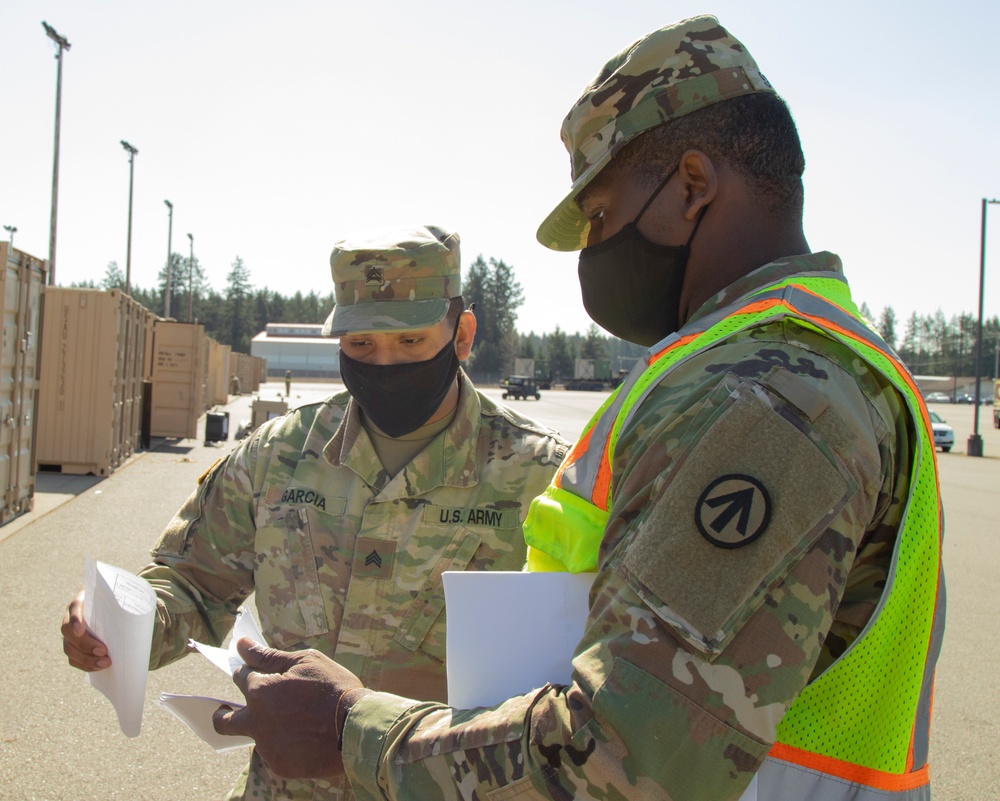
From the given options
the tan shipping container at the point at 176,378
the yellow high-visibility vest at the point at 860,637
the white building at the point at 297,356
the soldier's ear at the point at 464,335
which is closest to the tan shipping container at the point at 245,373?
the tan shipping container at the point at 176,378

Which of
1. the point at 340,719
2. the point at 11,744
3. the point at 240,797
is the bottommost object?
the point at 11,744

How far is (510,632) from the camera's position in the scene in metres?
1.16

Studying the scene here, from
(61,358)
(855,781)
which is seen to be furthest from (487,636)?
(61,358)

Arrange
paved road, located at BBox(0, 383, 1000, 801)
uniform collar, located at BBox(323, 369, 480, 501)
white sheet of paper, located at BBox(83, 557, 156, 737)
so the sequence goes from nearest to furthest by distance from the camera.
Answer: white sheet of paper, located at BBox(83, 557, 156, 737) → uniform collar, located at BBox(323, 369, 480, 501) → paved road, located at BBox(0, 383, 1000, 801)

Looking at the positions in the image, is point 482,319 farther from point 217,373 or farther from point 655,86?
point 655,86

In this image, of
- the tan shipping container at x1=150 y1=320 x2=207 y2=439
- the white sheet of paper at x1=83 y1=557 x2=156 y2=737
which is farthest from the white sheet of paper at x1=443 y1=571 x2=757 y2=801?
the tan shipping container at x1=150 y1=320 x2=207 y2=439

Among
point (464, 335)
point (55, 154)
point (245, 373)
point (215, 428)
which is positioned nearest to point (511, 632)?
point (464, 335)

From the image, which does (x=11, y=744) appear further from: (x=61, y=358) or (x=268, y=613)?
(x=61, y=358)

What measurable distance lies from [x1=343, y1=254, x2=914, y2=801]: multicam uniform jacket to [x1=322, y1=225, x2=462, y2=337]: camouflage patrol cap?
147 cm

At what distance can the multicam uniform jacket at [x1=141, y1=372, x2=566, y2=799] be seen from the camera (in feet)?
7.22

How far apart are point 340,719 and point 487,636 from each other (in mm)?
274

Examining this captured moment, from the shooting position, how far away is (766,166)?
1.30 meters

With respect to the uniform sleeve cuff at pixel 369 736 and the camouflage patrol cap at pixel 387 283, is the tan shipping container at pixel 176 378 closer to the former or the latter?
the camouflage patrol cap at pixel 387 283

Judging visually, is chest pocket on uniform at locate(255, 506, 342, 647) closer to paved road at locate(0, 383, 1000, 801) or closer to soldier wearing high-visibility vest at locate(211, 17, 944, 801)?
soldier wearing high-visibility vest at locate(211, 17, 944, 801)
